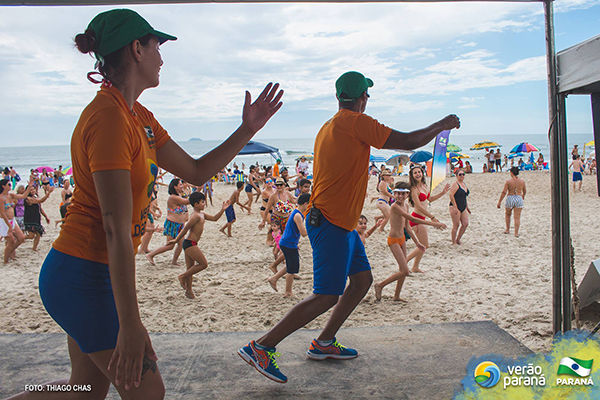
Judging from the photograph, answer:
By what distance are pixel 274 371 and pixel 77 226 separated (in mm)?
1603

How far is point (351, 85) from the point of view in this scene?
9.01 ft

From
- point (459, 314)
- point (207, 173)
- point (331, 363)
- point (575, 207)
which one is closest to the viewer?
point (207, 173)

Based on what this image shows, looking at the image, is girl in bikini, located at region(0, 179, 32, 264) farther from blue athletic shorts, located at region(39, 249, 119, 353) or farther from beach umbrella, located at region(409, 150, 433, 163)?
beach umbrella, located at region(409, 150, 433, 163)

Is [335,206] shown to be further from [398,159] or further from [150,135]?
[398,159]

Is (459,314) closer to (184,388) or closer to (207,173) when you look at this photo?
(184,388)

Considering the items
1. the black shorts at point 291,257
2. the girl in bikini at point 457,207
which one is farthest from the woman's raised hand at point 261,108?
the girl in bikini at point 457,207

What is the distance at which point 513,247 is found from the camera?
8.94m

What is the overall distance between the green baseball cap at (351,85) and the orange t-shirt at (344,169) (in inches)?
5.0

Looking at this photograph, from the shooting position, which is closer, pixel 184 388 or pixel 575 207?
pixel 184 388

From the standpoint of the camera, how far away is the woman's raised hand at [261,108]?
5.83ft

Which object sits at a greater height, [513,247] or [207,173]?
[207,173]

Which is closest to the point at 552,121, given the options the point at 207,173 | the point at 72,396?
the point at 207,173

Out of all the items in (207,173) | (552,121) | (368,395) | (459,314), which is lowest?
(459,314)

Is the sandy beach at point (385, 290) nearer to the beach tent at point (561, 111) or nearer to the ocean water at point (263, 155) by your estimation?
the beach tent at point (561, 111)
